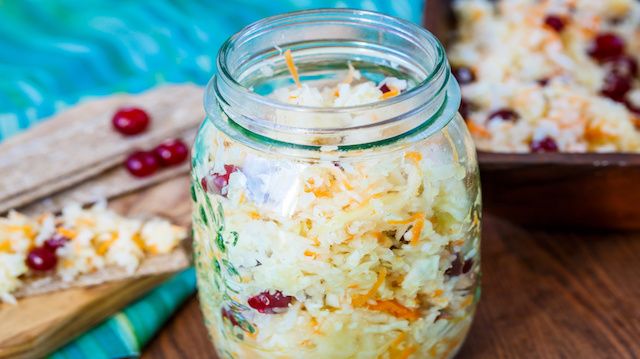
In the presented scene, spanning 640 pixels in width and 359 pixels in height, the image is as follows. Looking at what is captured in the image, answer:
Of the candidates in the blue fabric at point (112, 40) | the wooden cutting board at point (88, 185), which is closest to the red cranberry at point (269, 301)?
the wooden cutting board at point (88, 185)

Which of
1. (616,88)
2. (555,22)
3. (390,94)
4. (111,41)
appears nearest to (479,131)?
(616,88)

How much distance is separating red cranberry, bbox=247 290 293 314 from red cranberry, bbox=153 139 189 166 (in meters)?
0.58

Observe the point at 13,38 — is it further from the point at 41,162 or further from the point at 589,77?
the point at 589,77

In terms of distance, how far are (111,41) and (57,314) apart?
39.9 inches

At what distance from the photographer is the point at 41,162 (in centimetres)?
140

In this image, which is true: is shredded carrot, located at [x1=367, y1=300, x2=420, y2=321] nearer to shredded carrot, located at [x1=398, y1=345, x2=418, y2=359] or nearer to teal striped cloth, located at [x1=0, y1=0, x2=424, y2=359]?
shredded carrot, located at [x1=398, y1=345, x2=418, y2=359]

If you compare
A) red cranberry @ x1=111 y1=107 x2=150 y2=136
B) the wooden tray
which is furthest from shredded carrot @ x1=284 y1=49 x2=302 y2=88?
red cranberry @ x1=111 y1=107 x2=150 y2=136

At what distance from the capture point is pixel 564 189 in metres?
1.24

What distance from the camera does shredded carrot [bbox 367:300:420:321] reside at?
0.88 m

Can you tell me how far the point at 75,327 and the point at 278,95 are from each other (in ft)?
1.43

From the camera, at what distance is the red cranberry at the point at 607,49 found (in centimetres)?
166

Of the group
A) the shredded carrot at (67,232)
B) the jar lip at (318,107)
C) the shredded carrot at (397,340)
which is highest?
the jar lip at (318,107)

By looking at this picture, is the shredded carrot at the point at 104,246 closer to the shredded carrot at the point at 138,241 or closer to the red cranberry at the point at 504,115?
the shredded carrot at the point at 138,241

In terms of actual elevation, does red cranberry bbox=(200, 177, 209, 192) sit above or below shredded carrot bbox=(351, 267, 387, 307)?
above
